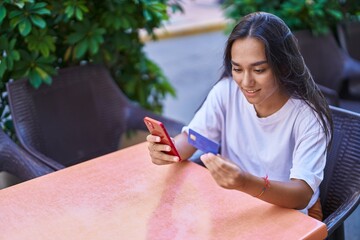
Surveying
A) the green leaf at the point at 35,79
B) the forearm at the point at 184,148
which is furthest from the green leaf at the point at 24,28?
the forearm at the point at 184,148

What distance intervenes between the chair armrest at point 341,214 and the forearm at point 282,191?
0.12m

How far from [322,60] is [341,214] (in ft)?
6.90

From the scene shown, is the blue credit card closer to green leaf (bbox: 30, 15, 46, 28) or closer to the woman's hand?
the woman's hand

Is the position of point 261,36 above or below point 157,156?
above

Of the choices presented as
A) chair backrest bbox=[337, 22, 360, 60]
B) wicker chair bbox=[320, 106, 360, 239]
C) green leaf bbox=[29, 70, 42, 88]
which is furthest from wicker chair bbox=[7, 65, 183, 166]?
chair backrest bbox=[337, 22, 360, 60]

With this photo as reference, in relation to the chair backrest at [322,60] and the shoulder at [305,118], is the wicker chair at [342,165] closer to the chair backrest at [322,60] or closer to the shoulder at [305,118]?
the shoulder at [305,118]

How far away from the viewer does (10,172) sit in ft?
7.97

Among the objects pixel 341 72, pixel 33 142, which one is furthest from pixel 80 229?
pixel 341 72

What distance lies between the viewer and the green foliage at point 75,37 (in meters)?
2.61

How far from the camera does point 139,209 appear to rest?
1672mm

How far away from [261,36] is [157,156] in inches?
21.7

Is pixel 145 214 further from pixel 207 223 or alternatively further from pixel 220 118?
pixel 220 118

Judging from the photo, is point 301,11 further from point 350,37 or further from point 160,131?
point 160,131

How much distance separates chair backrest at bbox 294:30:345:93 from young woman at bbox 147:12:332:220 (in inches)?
68.9
